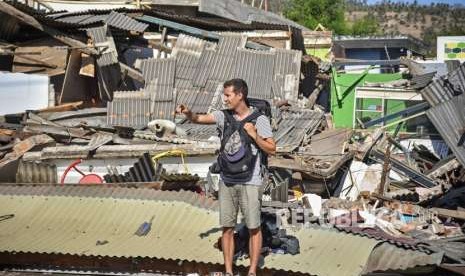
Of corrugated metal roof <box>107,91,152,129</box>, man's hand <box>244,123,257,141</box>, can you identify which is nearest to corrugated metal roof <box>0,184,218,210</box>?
man's hand <box>244,123,257,141</box>

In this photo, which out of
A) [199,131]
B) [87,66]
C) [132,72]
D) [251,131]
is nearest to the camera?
[251,131]

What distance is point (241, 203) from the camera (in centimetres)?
555

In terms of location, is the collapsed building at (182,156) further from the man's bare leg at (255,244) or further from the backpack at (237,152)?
the backpack at (237,152)

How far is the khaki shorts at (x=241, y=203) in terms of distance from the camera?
548 cm

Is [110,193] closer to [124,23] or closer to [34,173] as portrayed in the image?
[34,173]

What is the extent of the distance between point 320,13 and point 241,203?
1767 inches

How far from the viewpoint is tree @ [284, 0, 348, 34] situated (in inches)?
1891

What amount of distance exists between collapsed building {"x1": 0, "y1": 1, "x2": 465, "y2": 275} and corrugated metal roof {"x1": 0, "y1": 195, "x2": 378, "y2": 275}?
19 mm

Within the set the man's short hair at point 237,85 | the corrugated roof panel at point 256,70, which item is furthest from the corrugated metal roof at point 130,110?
the man's short hair at point 237,85

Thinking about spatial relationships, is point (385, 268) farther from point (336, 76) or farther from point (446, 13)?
point (446, 13)

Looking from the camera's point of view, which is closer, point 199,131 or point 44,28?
point 199,131

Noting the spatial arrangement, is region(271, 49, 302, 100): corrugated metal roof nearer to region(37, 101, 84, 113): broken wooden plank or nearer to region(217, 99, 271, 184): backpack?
region(37, 101, 84, 113): broken wooden plank

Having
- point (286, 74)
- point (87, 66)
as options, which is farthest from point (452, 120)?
point (87, 66)

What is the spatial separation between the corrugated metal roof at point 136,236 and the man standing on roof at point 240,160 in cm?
38
